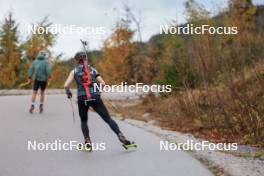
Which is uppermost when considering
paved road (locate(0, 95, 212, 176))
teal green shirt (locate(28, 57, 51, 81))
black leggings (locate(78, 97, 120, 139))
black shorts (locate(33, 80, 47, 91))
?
teal green shirt (locate(28, 57, 51, 81))

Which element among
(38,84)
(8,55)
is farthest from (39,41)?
(38,84)

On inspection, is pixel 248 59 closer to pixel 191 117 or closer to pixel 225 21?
pixel 225 21

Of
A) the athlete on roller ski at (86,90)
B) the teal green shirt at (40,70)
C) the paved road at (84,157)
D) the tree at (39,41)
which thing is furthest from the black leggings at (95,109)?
the tree at (39,41)

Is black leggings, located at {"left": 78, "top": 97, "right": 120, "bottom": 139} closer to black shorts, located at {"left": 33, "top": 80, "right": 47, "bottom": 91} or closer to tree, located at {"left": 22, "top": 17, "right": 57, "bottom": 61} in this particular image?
black shorts, located at {"left": 33, "top": 80, "right": 47, "bottom": 91}

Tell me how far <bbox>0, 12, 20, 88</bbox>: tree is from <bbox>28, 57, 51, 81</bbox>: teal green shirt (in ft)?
137

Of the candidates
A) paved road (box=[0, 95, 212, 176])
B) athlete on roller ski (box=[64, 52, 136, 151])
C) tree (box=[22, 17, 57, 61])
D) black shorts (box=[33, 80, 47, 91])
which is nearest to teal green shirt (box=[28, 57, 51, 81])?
black shorts (box=[33, 80, 47, 91])

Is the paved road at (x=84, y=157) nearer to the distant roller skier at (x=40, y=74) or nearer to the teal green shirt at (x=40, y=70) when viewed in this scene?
the distant roller skier at (x=40, y=74)

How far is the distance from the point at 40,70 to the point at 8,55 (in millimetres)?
43424

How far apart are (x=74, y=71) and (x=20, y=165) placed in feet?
7.25

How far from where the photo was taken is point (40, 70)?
18203mm

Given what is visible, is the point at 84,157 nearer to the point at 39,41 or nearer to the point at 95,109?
the point at 95,109

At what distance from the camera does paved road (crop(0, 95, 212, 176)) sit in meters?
9.31

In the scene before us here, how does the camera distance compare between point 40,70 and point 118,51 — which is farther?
point 118,51

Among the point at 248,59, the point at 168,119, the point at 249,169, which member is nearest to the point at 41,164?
the point at 249,169
